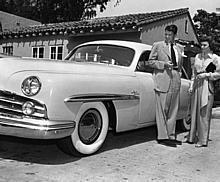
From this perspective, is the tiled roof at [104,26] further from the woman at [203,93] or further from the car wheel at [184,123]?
the woman at [203,93]

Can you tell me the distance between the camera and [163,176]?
4039mm

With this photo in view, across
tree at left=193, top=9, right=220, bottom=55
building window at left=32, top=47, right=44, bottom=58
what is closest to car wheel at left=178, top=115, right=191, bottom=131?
building window at left=32, top=47, right=44, bottom=58

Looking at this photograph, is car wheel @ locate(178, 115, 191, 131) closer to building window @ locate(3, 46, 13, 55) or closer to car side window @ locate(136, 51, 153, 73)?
car side window @ locate(136, 51, 153, 73)

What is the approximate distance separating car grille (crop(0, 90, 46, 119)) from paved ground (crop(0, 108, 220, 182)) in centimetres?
35

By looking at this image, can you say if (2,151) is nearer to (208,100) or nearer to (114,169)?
(114,169)

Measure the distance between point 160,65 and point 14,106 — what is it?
2461 millimetres

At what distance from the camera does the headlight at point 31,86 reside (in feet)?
12.9

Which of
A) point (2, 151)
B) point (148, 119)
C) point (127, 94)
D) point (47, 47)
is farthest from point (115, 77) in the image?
point (47, 47)

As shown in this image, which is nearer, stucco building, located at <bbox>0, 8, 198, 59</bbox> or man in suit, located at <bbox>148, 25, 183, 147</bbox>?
man in suit, located at <bbox>148, 25, 183, 147</bbox>

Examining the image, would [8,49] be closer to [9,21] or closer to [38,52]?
[38,52]

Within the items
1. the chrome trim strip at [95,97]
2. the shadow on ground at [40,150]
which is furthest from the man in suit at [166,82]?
the chrome trim strip at [95,97]

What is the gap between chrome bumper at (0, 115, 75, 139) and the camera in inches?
151

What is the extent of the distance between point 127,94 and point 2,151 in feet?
6.19

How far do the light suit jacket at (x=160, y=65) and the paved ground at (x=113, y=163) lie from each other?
980 mm
